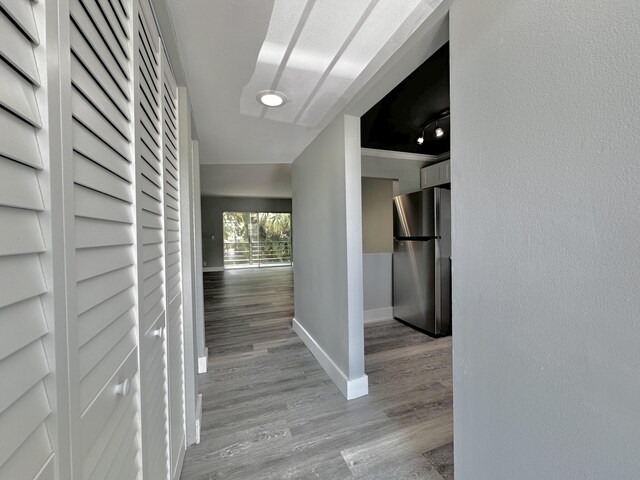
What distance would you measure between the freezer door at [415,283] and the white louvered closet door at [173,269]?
2.66 meters

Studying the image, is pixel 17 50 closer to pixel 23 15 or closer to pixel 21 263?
pixel 23 15

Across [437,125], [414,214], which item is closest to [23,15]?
[437,125]

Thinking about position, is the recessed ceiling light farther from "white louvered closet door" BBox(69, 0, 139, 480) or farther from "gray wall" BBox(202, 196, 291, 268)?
"gray wall" BBox(202, 196, 291, 268)

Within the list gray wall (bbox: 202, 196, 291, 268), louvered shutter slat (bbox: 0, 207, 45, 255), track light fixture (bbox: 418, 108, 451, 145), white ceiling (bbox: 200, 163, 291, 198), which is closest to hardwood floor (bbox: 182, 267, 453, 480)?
louvered shutter slat (bbox: 0, 207, 45, 255)

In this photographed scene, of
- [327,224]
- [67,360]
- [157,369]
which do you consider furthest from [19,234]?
[327,224]

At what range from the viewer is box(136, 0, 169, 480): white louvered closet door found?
77cm

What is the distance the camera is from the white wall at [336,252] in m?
1.85

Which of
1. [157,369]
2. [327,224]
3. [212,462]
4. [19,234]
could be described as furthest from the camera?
[327,224]

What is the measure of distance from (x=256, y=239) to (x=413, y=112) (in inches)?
293

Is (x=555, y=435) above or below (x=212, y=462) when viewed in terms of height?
above

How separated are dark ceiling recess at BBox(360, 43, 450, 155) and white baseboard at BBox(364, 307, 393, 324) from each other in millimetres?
2226

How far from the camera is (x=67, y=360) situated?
0.42m

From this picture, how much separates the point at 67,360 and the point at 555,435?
1109 millimetres

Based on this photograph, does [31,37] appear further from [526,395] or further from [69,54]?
[526,395]
